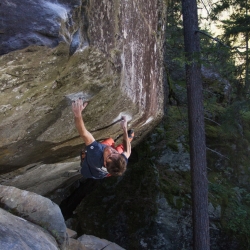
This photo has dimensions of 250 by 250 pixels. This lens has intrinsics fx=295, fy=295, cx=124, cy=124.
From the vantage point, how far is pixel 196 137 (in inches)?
334

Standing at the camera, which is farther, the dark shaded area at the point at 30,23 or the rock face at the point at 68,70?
the rock face at the point at 68,70

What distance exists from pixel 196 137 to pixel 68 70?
5.49 meters

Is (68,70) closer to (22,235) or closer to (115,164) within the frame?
(115,164)

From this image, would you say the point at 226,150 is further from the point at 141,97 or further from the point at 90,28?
the point at 90,28

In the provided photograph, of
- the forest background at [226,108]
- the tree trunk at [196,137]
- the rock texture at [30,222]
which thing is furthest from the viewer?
the forest background at [226,108]

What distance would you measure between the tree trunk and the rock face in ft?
5.35

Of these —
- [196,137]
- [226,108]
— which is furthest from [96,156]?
[226,108]

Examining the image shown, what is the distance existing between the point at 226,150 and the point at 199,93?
5013mm

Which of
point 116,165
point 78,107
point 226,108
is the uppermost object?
point 78,107

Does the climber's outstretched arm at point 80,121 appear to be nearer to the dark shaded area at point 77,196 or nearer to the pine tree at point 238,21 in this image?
the pine tree at point 238,21

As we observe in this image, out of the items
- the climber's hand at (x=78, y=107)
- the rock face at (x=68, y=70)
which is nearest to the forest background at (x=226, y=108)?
the rock face at (x=68, y=70)

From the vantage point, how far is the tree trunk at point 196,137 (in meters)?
8.29

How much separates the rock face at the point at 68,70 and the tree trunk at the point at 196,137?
1.63 m

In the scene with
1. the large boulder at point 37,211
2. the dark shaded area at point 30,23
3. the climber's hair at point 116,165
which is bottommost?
the large boulder at point 37,211
